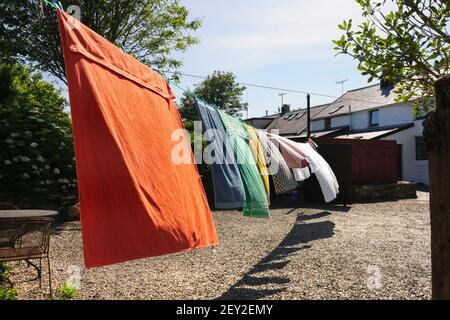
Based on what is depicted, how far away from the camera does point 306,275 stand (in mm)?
5566

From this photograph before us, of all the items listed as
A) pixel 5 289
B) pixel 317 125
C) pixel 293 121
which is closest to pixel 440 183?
pixel 5 289

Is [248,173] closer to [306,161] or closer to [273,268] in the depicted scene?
[273,268]

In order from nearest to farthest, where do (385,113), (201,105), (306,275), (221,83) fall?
1. (201,105)
2. (306,275)
3. (385,113)
4. (221,83)

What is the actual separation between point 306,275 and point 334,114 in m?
27.5

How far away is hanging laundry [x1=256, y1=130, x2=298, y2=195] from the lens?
6.21 metres

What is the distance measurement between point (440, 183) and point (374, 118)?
2893 centimetres

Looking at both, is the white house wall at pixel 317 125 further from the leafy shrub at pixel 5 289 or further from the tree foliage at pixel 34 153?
the leafy shrub at pixel 5 289

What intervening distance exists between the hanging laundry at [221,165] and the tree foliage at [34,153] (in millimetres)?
6183

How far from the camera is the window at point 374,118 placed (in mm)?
28375

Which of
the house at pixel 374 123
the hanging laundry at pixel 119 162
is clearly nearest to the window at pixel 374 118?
the house at pixel 374 123

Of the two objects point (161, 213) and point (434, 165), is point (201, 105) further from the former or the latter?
point (434, 165)

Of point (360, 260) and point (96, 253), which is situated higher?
point (96, 253)

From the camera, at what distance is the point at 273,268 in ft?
19.7
